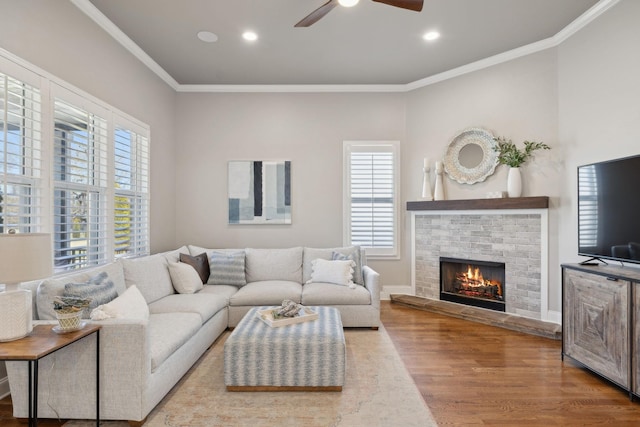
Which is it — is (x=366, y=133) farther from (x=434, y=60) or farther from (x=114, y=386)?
(x=114, y=386)

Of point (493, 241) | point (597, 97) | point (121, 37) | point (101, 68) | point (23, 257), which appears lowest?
point (493, 241)

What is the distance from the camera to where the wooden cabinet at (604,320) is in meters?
2.38

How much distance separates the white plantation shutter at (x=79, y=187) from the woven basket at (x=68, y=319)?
3.41 ft

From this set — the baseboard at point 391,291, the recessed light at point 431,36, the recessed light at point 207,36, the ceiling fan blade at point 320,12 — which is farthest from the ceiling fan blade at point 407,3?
the baseboard at point 391,291

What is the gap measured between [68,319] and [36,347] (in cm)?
22

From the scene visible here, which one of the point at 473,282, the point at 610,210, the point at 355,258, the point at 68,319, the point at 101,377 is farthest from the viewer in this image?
the point at 473,282

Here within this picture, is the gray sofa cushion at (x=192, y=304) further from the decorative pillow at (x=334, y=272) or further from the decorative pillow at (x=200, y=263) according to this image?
Answer: the decorative pillow at (x=334, y=272)

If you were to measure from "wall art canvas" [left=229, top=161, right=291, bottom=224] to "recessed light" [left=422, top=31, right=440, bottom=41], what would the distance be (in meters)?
2.41

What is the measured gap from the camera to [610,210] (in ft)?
9.11

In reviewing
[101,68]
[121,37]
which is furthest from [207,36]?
[101,68]

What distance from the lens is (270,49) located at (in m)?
3.94

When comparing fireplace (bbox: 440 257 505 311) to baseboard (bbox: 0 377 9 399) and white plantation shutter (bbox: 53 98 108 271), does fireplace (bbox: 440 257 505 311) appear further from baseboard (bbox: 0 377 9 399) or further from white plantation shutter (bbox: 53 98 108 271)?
baseboard (bbox: 0 377 9 399)

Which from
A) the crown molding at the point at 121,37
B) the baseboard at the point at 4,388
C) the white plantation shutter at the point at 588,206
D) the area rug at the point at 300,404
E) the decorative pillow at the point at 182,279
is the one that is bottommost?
the area rug at the point at 300,404

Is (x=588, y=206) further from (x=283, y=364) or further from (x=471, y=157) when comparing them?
(x=283, y=364)
